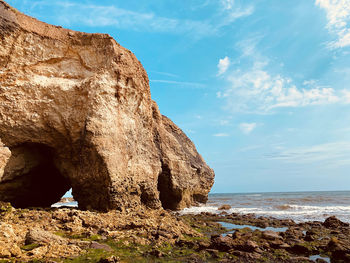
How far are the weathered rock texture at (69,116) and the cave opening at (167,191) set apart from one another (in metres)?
6.68

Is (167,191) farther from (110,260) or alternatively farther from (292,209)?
(110,260)

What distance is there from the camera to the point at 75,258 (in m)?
6.14

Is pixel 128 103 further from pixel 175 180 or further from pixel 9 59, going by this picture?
pixel 175 180

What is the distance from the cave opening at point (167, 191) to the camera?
21750mm

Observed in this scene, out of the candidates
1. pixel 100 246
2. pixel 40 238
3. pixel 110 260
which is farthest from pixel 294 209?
pixel 40 238

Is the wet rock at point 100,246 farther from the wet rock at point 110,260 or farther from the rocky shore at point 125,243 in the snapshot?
the wet rock at point 110,260

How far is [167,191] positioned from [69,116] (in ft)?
42.4

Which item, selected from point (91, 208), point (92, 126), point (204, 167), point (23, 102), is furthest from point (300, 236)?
point (204, 167)

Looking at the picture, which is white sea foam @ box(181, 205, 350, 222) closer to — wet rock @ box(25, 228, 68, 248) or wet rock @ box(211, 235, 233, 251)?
wet rock @ box(211, 235, 233, 251)

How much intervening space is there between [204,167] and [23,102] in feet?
69.5

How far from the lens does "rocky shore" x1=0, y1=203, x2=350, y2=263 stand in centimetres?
634

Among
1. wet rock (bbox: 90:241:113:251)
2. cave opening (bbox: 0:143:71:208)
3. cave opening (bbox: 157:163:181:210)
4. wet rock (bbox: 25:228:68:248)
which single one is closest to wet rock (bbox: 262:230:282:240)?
wet rock (bbox: 90:241:113:251)

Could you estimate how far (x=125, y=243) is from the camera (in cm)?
774

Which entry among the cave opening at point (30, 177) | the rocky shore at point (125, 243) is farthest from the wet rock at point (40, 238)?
the cave opening at point (30, 177)
